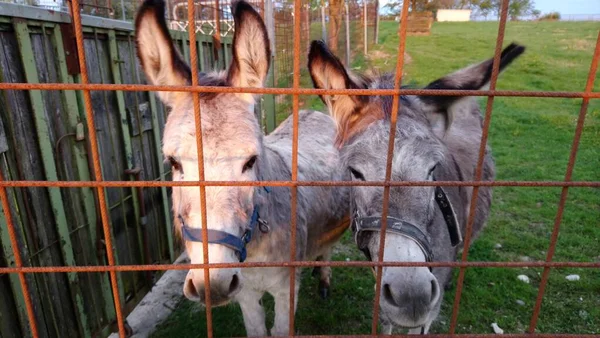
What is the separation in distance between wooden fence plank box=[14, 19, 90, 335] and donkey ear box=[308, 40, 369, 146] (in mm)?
1920

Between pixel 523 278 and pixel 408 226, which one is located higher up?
pixel 408 226

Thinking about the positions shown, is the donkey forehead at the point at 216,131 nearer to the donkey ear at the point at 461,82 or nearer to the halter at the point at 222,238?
the halter at the point at 222,238

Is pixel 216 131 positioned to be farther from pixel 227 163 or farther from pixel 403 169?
pixel 403 169

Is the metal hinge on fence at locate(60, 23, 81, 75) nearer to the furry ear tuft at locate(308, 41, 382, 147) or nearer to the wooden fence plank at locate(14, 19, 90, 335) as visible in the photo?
the wooden fence plank at locate(14, 19, 90, 335)

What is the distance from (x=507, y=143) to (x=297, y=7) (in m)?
9.06

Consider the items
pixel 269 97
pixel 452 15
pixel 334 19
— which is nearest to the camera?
pixel 269 97

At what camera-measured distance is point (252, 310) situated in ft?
9.52

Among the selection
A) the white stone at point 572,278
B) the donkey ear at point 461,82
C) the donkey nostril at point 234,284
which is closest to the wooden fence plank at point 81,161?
the donkey nostril at point 234,284

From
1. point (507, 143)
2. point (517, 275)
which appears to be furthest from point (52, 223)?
point (507, 143)

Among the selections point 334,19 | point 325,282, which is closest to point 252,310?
point 325,282

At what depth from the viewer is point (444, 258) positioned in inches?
95.8

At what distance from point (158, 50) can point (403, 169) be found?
1.45 metres

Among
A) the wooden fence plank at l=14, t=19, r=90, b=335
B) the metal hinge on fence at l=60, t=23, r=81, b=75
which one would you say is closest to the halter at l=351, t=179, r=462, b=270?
the wooden fence plank at l=14, t=19, r=90, b=335

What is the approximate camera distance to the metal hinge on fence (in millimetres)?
2722
